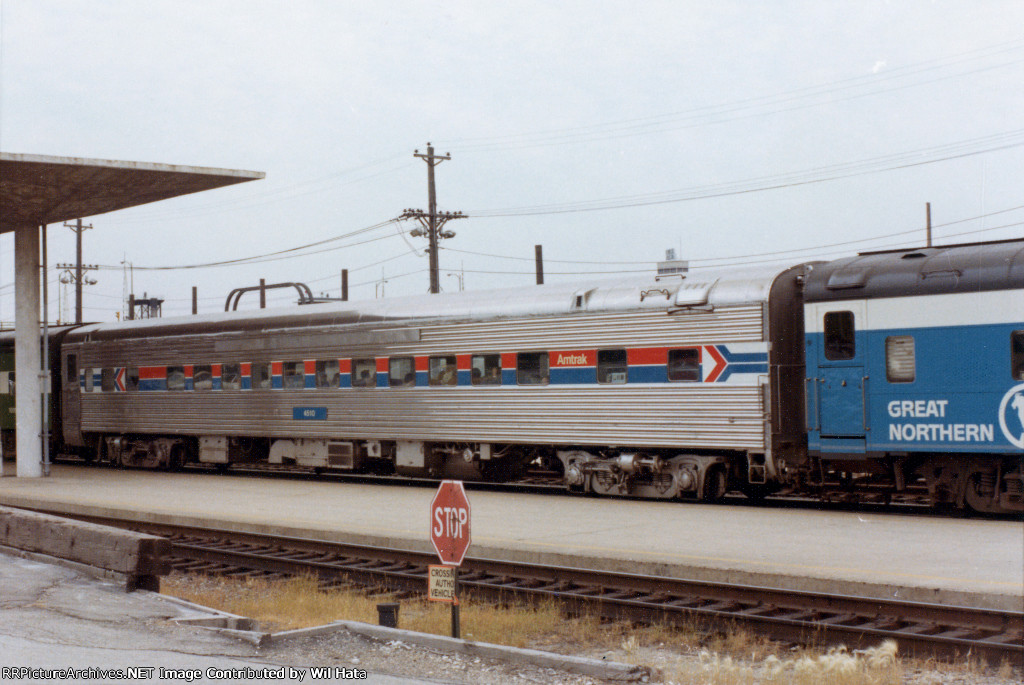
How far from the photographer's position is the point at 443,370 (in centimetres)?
1984

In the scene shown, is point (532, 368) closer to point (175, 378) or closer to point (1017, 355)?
point (1017, 355)

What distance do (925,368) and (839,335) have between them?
50.9 inches

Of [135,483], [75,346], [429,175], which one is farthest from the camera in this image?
[429,175]

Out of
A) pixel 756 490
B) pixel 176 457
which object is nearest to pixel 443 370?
pixel 756 490

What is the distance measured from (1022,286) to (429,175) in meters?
27.0

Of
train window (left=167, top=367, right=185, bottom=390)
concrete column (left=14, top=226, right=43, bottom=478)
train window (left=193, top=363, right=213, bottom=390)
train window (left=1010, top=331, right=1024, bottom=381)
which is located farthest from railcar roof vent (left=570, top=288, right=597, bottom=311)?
concrete column (left=14, top=226, right=43, bottom=478)

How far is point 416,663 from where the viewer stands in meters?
7.69

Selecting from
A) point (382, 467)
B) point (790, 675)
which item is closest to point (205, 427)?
point (382, 467)

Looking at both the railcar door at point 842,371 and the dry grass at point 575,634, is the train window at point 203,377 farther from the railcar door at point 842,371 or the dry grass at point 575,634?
the railcar door at point 842,371

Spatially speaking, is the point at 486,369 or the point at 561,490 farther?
the point at 561,490

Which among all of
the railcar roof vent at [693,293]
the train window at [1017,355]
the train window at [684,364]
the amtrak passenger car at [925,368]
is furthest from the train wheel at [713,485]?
the train window at [1017,355]

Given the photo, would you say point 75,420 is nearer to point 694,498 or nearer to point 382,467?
point 382,467

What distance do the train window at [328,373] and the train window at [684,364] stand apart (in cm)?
773

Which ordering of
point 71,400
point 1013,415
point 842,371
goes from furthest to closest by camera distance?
point 71,400 < point 842,371 < point 1013,415
